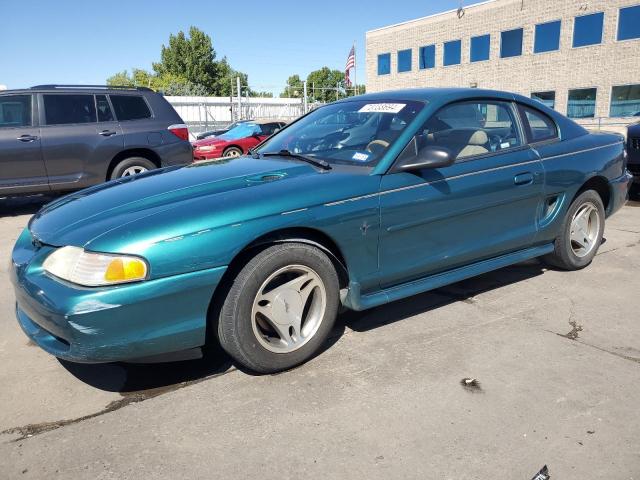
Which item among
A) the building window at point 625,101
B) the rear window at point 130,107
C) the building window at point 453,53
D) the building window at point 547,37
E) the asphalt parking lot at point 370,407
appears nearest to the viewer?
the asphalt parking lot at point 370,407

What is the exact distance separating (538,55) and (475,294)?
89.2 feet

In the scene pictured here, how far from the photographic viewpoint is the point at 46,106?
23.8 feet

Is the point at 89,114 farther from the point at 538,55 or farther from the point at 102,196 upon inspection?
the point at 538,55

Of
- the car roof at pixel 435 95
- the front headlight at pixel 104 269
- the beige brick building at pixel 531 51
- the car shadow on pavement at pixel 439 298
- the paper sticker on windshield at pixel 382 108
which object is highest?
the beige brick building at pixel 531 51

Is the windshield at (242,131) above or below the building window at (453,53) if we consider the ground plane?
below

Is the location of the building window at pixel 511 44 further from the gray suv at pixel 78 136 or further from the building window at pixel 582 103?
the gray suv at pixel 78 136

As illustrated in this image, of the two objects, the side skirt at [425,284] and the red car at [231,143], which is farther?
the red car at [231,143]

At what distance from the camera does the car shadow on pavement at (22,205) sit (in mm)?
7891

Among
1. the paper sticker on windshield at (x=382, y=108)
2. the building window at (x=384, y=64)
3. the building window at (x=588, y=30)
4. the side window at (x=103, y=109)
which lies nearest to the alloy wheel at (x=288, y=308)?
the paper sticker on windshield at (x=382, y=108)

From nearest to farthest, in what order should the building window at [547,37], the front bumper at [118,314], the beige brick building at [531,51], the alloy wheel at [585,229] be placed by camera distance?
the front bumper at [118,314] → the alloy wheel at [585,229] → the beige brick building at [531,51] → the building window at [547,37]

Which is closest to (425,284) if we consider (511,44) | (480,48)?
(511,44)

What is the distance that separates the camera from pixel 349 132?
3615mm

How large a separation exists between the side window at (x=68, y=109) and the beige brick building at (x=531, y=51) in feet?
80.1

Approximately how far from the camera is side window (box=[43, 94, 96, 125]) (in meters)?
7.27
